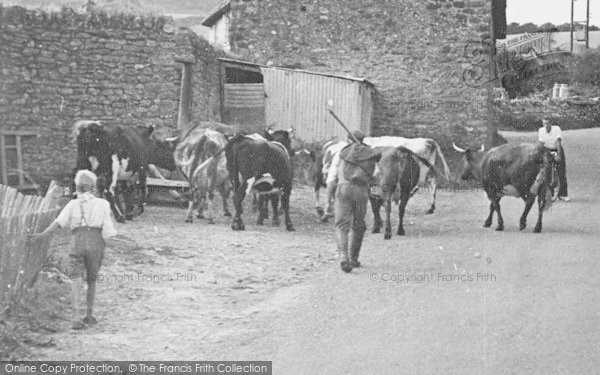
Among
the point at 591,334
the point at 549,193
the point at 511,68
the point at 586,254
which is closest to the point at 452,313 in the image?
the point at 591,334

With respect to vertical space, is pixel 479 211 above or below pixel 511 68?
below

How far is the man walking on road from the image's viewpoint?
10.6m

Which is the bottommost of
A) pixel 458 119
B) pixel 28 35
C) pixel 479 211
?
pixel 479 211

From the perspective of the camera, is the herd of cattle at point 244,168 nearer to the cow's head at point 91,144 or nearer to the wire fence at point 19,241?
the cow's head at point 91,144

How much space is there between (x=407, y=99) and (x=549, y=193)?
1002cm

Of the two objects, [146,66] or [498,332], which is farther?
[146,66]

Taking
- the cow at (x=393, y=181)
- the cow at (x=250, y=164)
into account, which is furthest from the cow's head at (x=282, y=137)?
the cow at (x=393, y=181)

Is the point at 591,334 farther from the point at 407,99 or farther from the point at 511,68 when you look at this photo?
the point at 511,68

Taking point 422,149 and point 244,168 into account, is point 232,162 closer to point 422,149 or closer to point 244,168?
point 244,168

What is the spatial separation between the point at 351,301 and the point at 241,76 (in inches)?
547

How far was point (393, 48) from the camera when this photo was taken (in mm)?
23438

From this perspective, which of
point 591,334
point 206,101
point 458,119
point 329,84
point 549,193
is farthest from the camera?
point 458,119

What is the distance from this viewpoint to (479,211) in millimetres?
16922

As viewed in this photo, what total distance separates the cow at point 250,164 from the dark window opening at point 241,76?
8.11m
